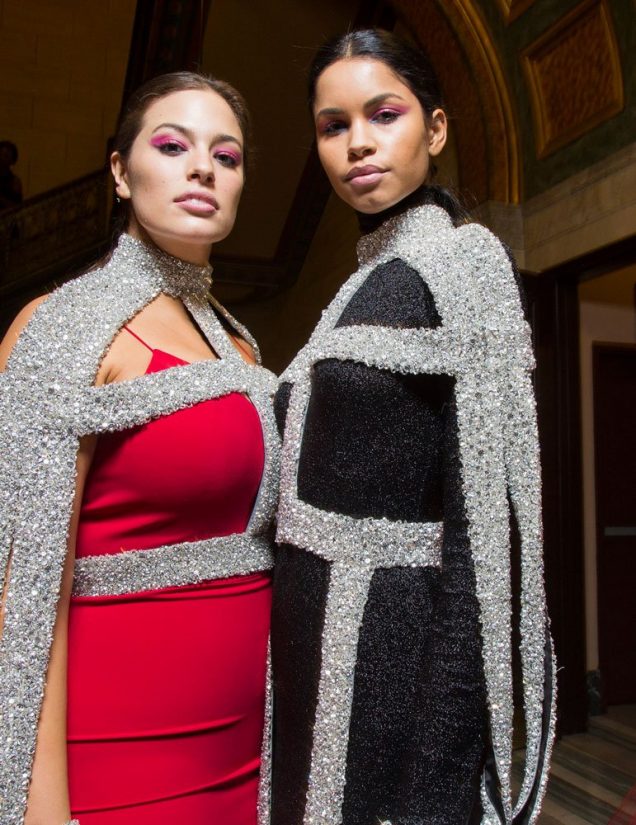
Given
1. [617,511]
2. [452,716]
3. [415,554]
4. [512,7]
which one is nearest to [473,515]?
[415,554]

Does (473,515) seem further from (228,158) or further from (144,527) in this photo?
(228,158)

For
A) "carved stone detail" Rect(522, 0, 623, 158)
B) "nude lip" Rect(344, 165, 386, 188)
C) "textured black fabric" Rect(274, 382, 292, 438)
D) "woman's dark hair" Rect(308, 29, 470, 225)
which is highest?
"carved stone detail" Rect(522, 0, 623, 158)

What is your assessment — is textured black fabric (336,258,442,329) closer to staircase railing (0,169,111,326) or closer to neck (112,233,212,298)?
neck (112,233,212,298)

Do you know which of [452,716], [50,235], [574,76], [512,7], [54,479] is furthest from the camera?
[50,235]

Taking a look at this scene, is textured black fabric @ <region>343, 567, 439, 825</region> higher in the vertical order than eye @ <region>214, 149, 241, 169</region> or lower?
lower

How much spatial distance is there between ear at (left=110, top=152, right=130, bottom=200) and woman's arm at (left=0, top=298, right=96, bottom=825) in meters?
0.40

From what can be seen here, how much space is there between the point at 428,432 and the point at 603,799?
10.2 feet

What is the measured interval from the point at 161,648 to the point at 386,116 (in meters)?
0.99

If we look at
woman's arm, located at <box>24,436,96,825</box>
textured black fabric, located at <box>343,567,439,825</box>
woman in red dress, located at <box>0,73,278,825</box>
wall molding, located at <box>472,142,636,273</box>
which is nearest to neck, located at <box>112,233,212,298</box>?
woman in red dress, located at <box>0,73,278,825</box>

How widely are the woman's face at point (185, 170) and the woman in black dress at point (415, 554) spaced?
1.13 ft

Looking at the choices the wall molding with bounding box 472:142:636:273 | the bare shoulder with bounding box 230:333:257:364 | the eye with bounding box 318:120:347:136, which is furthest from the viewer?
the wall molding with bounding box 472:142:636:273

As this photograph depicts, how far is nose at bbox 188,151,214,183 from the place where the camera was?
134 cm

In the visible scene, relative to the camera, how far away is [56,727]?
1147 mm

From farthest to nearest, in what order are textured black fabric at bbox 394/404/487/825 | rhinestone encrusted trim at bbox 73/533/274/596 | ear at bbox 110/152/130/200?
ear at bbox 110/152/130/200
rhinestone encrusted trim at bbox 73/533/274/596
textured black fabric at bbox 394/404/487/825
